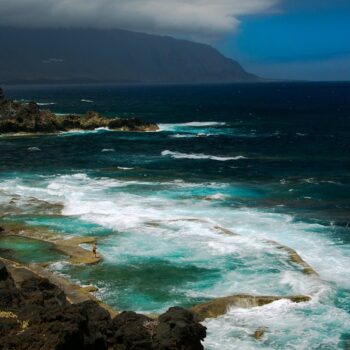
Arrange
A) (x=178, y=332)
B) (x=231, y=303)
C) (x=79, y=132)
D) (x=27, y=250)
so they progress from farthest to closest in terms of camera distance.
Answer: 1. (x=79, y=132)
2. (x=27, y=250)
3. (x=231, y=303)
4. (x=178, y=332)

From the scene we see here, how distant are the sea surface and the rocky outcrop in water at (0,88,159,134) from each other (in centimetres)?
1299

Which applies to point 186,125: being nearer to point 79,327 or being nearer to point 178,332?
point 178,332

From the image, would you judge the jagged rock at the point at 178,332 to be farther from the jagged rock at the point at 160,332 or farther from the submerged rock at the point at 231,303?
the submerged rock at the point at 231,303

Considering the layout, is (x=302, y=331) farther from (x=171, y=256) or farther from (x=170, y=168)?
(x=170, y=168)

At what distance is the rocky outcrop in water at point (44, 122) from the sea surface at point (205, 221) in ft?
42.6

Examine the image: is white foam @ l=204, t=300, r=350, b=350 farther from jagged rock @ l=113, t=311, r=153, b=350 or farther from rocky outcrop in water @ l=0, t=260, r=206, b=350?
jagged rock @ l=113, t=311, r=153, b=350

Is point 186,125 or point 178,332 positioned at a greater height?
point 186,125

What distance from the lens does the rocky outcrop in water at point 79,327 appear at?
69.8 feet

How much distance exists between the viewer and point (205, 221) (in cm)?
4731

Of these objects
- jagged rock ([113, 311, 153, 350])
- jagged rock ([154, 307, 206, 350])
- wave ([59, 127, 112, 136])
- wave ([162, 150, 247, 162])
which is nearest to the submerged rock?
jagged rock ([154, 307, 206, 350])

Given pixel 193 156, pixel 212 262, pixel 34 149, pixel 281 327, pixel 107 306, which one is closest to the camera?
pixel 281 327

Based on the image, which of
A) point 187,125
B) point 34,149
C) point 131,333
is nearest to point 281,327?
point 131,333

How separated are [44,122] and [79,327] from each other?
9690 cm

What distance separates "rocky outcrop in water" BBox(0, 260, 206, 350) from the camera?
21281mm
